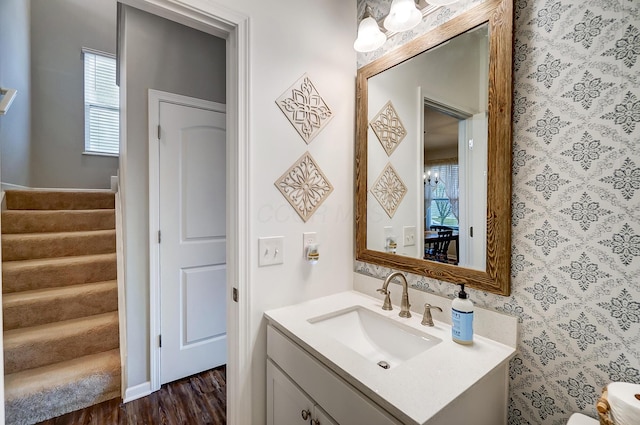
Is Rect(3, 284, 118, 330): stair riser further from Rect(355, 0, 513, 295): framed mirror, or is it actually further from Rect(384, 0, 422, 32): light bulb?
Rect(384, 0, 422, 32): light bulb

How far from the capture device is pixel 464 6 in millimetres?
1099

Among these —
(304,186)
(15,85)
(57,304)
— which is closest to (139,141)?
(304,186)

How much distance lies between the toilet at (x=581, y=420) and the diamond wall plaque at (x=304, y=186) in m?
1.14

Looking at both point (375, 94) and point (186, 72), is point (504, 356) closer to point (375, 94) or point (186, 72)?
point (375, 94)

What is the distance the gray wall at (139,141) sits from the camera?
189 cm

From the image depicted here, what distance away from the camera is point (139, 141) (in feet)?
6.29

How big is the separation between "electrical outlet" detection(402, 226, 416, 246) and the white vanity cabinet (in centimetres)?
78

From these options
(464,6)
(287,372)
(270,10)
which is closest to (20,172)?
(270,10)

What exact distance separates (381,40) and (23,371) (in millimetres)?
3060

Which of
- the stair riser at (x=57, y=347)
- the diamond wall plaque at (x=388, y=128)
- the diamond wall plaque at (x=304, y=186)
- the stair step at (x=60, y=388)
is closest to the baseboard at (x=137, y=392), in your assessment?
the stair step at (x=60, y=388)

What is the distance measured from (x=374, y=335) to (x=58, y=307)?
2.44m

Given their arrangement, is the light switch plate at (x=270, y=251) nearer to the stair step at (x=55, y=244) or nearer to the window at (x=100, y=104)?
the stair step at (x=55, y=244)

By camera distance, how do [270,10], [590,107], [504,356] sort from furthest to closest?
1. [270,10]
2. [504,356]
3. [590,107]

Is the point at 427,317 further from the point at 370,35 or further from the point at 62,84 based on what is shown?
the point at 62,84
